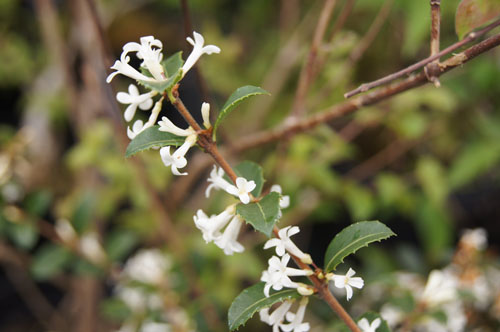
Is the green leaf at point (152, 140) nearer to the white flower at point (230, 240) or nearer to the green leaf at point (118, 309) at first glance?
the white flower at point (230, 240)

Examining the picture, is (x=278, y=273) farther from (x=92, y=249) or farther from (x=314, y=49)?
(x=92, y=249)

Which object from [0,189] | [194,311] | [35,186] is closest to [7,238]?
[35,186]

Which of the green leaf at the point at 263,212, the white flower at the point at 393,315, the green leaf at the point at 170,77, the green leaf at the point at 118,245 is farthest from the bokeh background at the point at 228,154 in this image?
the green leaf at the point at 263,212

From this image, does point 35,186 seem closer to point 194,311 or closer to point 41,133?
point 41,133

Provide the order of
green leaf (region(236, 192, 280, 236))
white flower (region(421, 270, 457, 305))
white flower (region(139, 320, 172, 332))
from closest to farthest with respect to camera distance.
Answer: green leaf (region(236, 192, 280, 236)) < white flower (region(421, 270, 457, 305)) < white flower (region(139, 320, 172, 332))

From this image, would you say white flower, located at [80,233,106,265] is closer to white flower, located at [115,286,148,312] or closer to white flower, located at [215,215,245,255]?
white flower, located at [115,286,148,312]

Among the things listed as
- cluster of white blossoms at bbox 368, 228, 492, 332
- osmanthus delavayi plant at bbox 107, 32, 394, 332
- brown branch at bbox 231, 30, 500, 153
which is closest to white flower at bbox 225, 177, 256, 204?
osmanthus delavayi plant at bbox 107, 32, 394, 332
